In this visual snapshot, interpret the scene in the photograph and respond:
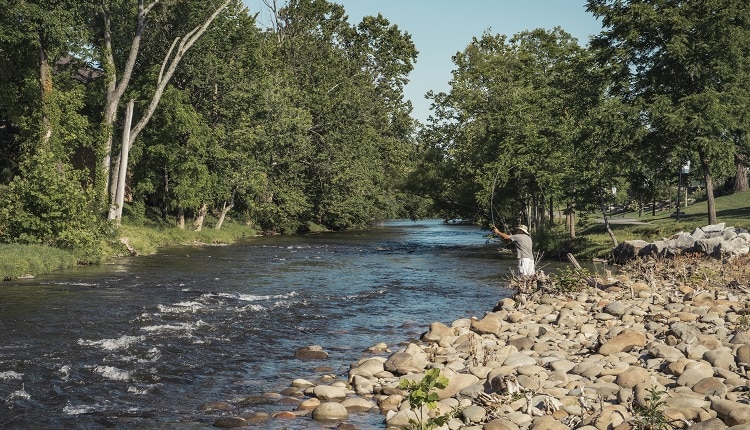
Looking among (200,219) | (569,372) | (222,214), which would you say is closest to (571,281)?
(569,372)

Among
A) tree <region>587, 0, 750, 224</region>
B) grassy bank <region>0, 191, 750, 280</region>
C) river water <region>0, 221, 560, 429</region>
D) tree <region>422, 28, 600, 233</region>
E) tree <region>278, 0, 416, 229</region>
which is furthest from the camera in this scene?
tree <region>278, 0, 416, 229</region>

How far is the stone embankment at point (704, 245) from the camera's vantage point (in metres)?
24.1

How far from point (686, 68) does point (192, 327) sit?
79.4 ft

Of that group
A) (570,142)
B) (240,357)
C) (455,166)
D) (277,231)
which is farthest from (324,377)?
(277,231)

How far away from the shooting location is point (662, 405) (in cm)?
888

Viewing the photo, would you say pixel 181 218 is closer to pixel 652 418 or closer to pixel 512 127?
pixel 512 127

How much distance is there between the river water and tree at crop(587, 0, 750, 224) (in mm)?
9308

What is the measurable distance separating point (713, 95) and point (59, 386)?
88.6 ft

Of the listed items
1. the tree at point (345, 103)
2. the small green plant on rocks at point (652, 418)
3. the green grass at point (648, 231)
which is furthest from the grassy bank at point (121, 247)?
the small green plant on rocks at point (652, 418)

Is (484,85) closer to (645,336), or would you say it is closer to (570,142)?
(570,142)

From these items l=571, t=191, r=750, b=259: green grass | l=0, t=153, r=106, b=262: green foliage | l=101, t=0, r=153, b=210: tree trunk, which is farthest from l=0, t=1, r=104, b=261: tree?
l=571, t=191, r=750, b=259: green grass

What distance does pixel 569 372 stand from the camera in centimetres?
1134

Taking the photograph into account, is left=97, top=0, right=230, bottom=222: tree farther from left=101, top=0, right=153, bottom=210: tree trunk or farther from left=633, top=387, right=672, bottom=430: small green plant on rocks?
left=633, top=387, right=672, bottom=430: small green plant on rocks

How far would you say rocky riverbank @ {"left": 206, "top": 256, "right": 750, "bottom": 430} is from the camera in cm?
897
